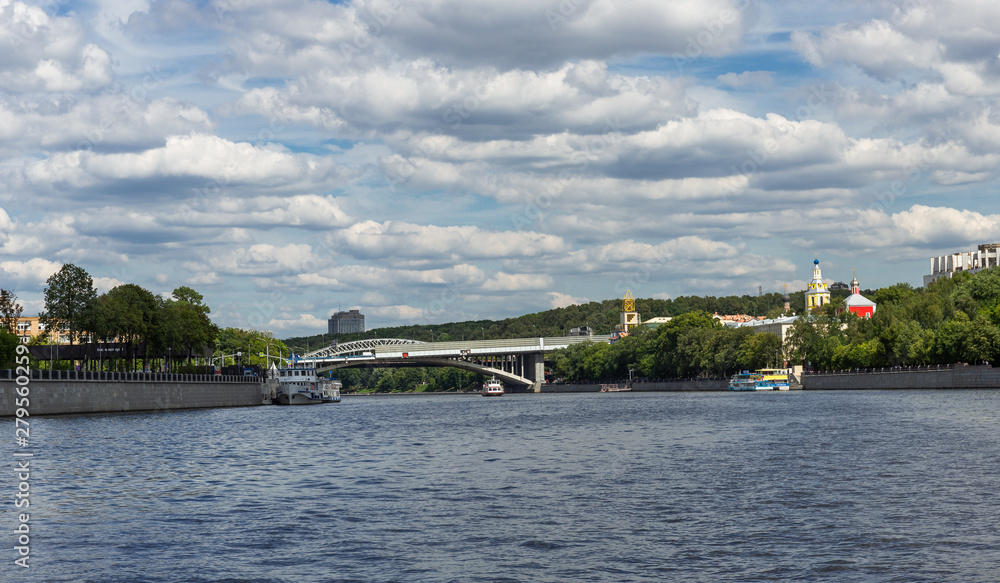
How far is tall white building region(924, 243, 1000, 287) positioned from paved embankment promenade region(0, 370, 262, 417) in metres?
123

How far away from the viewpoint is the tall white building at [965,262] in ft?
567

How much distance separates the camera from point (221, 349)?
5886 inches

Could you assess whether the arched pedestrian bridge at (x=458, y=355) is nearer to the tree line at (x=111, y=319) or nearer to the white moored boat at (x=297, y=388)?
the white moored boat at (x=297, y=388)

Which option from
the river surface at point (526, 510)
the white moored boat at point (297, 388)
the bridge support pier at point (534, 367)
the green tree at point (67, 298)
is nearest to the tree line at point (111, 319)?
the green tree at point (67, 298)

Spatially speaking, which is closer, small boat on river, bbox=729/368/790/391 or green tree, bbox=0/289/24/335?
green tree, bbox=0/289/24/335

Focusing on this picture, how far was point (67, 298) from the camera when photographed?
72000 mm

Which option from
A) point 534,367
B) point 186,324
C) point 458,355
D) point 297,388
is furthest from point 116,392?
point 534,367

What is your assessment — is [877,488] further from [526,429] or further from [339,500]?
[526,429]

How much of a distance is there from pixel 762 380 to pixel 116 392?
260ft

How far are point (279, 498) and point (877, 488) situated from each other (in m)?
13.5

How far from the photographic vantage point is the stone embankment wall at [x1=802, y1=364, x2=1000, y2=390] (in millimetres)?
81375

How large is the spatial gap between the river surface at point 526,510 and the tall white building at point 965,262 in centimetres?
14856

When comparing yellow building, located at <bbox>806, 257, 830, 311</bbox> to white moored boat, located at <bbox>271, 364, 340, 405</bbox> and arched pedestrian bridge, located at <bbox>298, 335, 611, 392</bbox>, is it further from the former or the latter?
white moored boat, located at <bbox>271, 364, 340, 405</bbox>

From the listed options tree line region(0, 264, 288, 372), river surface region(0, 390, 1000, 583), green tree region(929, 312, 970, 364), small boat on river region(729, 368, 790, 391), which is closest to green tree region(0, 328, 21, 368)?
tree line region(0, 264, 288, 372)
